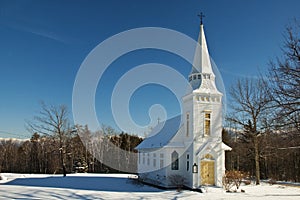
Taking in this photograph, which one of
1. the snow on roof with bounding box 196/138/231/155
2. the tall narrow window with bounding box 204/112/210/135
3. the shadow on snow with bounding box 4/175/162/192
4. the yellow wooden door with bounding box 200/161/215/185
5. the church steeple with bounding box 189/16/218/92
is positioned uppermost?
the church steeple with bounding box 189/16/218/92

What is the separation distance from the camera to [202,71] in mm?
20656

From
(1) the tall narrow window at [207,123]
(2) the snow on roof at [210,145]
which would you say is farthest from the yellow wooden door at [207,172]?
(1) the tall narrow window at [207,123]

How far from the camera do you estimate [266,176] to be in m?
31.4

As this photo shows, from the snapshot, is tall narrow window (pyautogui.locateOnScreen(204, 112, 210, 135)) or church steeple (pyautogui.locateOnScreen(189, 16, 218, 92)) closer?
tall narrow window (pyautogui.locateOnScreen(204, 112, 210, 135))

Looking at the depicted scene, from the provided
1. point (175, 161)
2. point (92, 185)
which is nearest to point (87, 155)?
point (92, 185)

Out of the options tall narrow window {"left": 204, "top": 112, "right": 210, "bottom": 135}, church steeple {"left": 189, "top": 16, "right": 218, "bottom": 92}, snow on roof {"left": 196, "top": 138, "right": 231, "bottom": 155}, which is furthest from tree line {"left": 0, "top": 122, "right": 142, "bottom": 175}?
church steeple {"left": 189, "top": 16, "right": 218, "bottom": 92}

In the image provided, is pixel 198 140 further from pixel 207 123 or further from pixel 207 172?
pixel 207 172

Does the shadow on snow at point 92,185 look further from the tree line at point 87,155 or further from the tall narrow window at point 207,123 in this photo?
the tree line at point 87,155

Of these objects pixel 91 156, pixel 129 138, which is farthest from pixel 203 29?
pixel 91 156

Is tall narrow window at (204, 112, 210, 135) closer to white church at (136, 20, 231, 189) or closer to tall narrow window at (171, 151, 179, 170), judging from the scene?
white church at (136, 20, 231, 189)

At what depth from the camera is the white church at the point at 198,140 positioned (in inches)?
752

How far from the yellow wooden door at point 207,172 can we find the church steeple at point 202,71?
518 cm

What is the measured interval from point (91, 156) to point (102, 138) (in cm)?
355

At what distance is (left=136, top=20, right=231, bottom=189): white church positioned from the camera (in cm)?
1909
